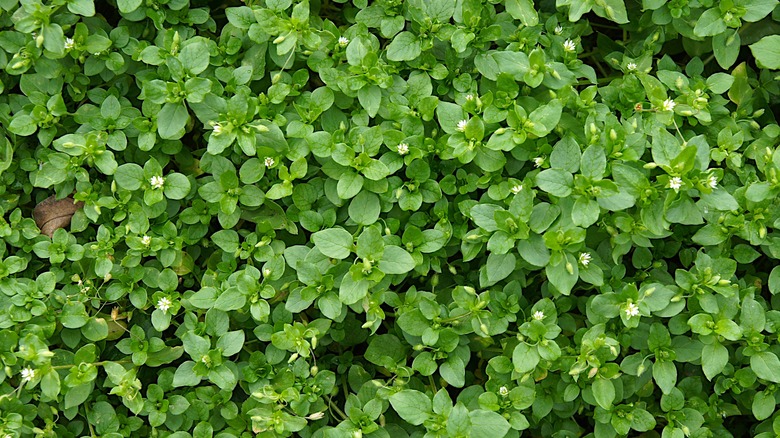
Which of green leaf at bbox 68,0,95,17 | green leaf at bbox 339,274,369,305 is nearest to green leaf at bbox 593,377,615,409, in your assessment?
green leaf at bbox 339,274,369,305

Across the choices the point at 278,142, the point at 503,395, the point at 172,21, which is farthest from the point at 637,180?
the point at 172,21

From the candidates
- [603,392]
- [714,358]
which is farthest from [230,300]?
[714,358]

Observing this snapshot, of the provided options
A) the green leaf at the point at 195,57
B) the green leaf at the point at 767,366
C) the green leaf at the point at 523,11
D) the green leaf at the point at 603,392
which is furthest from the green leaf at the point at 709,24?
the green leaf at the point at 195,57

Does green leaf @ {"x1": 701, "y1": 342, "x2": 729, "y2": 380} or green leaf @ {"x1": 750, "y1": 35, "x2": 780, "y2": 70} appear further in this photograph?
green leaf @ {"x1": 750, "y1": 35, "x2": 780, "y2": 70}

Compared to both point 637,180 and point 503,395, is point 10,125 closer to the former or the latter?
point 503,395

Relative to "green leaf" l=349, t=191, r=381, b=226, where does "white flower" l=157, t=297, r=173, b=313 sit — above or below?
below

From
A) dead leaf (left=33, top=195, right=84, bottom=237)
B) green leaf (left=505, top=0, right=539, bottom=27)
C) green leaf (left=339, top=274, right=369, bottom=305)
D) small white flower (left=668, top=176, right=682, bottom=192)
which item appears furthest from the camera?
dead leaf (left=33, top=195, right=84, bottom=237)

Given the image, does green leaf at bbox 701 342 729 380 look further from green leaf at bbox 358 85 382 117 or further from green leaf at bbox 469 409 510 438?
green leaf at bbox 358 85 382 117
